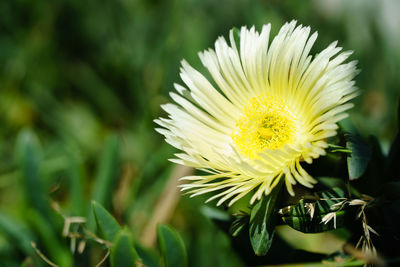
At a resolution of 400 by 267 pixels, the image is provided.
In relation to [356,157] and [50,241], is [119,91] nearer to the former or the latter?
[50,241]

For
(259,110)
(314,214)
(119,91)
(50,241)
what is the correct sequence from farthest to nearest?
(119,91)
(50,241)
(259,110)
(314,214)

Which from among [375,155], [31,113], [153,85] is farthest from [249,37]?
[31,113]

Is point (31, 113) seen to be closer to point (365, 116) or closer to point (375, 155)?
point (365, 116)

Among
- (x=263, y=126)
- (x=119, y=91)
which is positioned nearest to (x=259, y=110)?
(x=263, y=126)

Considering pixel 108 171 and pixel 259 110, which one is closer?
pixel 259 110

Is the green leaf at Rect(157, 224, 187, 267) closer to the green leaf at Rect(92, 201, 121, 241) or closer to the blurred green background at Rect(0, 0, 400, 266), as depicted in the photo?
the green leaf at Rect(92, 201, 121, 241)

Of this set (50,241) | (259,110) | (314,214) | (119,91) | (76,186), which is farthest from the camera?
(119,91)
